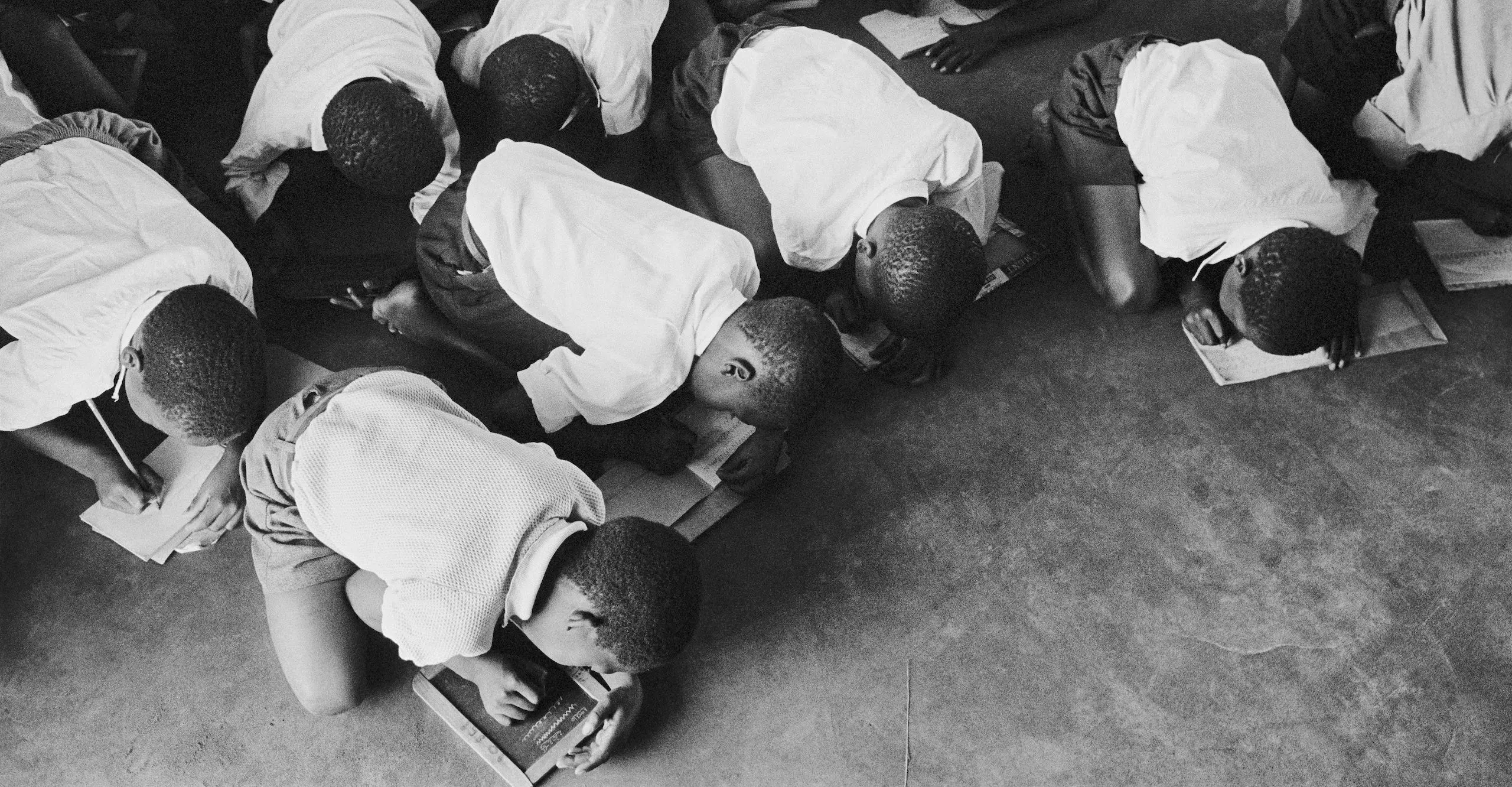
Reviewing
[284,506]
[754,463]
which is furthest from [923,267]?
[284,506]

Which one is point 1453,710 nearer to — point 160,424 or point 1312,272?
point 1312,272

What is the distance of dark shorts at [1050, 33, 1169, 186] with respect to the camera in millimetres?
2201

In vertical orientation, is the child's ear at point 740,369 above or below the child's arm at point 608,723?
above

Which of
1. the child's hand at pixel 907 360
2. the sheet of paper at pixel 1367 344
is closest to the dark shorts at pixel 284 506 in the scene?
the child's hand at pixel 907 360

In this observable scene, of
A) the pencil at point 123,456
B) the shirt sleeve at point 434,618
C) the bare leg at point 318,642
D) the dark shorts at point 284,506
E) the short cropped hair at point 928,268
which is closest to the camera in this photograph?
the shirt sleeve at point 434,618

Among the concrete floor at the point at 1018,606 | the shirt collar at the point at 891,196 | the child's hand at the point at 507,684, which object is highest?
the shirt collar at the point at 891,196

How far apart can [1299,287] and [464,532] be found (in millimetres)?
1444

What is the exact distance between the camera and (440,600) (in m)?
1.45

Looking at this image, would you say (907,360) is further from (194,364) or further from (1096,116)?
(194,364)

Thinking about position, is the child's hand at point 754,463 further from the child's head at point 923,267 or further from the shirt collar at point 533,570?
the shirt collar at point 533,570

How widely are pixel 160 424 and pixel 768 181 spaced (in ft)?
3.71

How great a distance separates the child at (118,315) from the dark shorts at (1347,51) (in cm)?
216

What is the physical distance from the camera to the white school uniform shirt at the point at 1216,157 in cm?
195

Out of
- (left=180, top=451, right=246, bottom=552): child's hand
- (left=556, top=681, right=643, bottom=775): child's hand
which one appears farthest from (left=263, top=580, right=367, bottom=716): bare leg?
(left=556, top=681, right=643, bottom=775): child's hand
